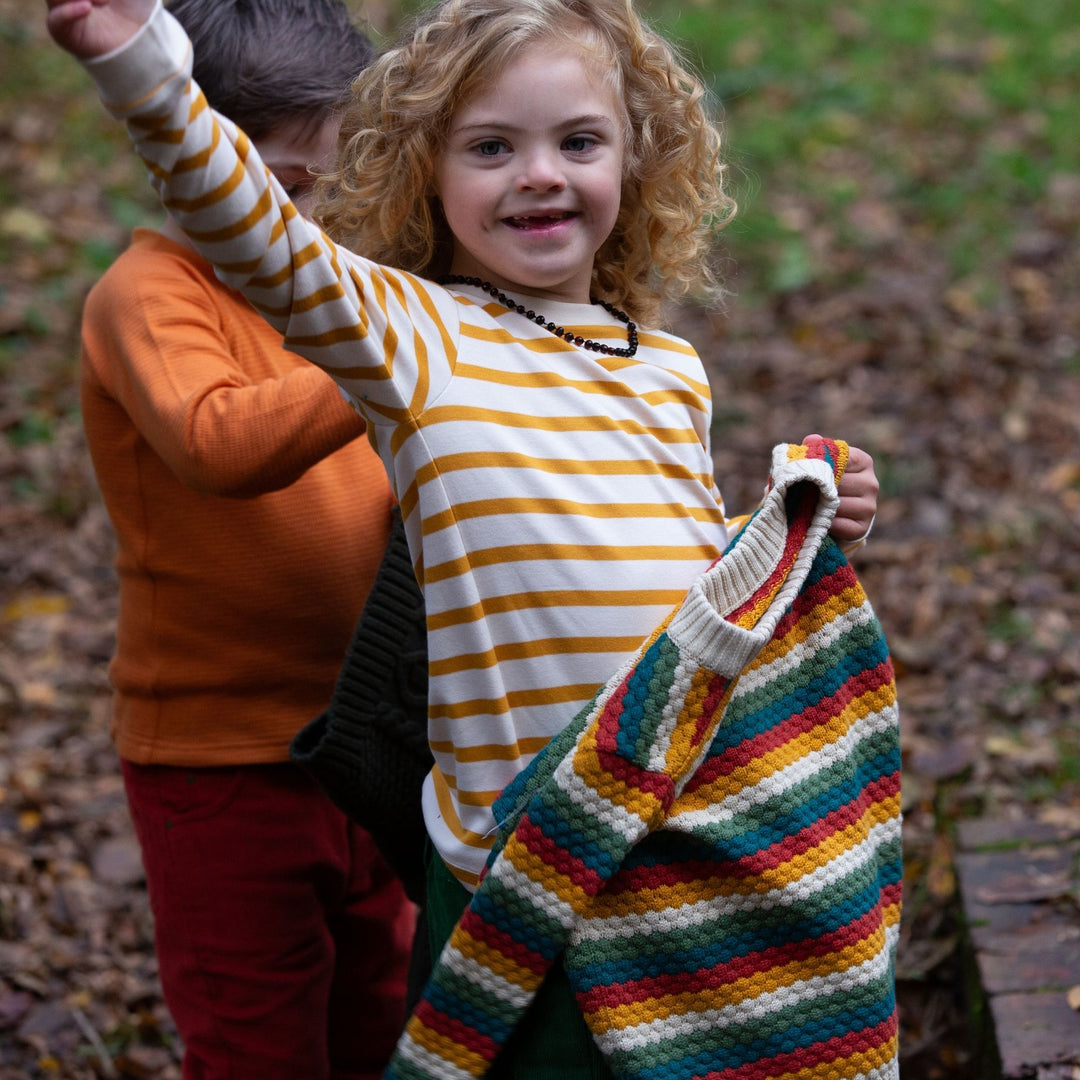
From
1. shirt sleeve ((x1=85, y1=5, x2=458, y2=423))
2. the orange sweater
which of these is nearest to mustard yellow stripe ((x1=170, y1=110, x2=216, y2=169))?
shirt sleeve ((x1=85, y1=5, x2=458, y2=423))

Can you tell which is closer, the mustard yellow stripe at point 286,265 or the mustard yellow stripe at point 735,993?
the mustard yellow stripe at point 286,265

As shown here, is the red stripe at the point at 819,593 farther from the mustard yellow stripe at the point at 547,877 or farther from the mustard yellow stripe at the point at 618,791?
the mustard yellow stripe at the point at 547,877

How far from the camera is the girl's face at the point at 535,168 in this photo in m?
1.73

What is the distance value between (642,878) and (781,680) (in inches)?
11.9

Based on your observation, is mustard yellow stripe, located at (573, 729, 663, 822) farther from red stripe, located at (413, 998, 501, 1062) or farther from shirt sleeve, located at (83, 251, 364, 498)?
shirt sleeve, located at (83, 251, 364, 498)

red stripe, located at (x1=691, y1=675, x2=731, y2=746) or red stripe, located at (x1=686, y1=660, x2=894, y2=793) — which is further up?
red stripe, located at (x1=691, y1=675, x2=731, y2=746)

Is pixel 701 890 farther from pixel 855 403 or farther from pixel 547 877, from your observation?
pixel 855 403

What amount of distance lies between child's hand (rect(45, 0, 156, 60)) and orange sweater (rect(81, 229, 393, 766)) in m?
0.71

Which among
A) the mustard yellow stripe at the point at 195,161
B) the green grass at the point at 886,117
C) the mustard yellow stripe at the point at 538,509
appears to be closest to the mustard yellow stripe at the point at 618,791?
the mustard yellow stripe at the point at 538,509

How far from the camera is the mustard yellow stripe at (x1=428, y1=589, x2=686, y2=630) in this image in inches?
65.0

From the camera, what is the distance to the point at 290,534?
2.14 m

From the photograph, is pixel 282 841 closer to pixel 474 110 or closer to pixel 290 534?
pixel 290 534

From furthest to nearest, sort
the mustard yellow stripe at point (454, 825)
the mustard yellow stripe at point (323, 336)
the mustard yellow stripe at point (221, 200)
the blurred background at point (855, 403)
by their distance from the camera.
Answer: the blurred background at point (855, 403), the mustard yellow stripe at point (454, 825), the mustard yellow stripe at point (323, 336), the mustard yellow stripe at point (221, 200)

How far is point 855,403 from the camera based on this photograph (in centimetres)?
541
